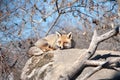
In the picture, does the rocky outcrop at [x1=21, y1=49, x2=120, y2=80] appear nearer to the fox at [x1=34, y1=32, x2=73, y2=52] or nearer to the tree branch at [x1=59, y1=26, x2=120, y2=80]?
the tree branch at [x1=59, y1=26, x2=120, y2=80]

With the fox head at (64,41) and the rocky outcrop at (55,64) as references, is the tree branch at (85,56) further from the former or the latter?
the fox head at (64,41)

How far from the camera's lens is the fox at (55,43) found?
39.4ft

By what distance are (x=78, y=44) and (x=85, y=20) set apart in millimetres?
1127

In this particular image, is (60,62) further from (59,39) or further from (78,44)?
(78,44)

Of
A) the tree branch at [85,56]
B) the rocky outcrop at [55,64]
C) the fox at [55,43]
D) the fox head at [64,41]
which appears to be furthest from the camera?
the fox head at [64,41]

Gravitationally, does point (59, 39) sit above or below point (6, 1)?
below

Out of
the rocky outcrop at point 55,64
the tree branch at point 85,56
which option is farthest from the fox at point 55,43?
the tree branch at point 85,56

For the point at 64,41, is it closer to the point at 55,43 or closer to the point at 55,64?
the point at 55,43

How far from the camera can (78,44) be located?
16.1m

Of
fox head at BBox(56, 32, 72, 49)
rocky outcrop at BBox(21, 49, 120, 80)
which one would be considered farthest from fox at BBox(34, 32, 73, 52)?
rocky outcrop at BBox(21, 49, 120, 80)

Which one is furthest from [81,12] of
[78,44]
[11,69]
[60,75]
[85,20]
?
[60,75]

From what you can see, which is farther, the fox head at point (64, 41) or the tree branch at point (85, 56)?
the fox head at point (64, 41)

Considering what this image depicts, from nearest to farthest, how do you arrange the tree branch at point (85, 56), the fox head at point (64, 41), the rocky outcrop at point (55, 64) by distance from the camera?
the tree branch at point (85, 56), the rocky outcrop at point (55, 64), the fox head at point (64, 41)

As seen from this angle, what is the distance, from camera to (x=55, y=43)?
40.1 ft
